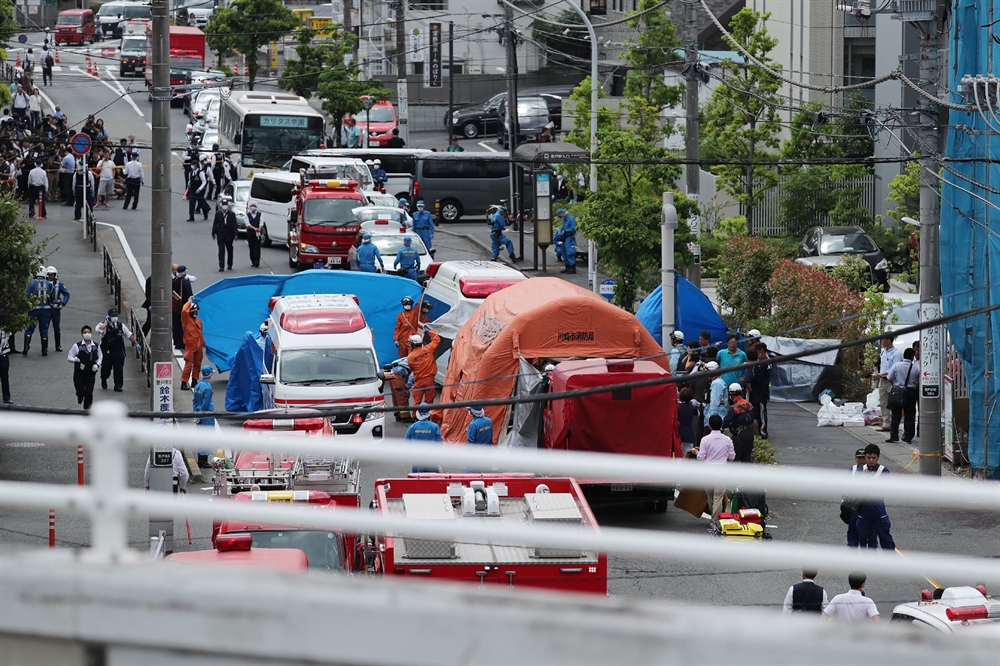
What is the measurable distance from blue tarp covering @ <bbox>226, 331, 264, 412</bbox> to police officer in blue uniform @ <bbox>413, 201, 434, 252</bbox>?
13829 millimetres

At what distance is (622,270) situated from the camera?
89.1 feet

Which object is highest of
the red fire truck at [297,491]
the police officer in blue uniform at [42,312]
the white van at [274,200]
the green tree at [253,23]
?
the green tree at [253,23]

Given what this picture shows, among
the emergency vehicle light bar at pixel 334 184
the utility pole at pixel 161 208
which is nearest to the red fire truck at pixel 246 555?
the utility pole at pixel 161 208

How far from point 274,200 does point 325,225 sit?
450 centimetres

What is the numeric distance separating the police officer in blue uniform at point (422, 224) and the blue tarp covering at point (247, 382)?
1383 centimetres

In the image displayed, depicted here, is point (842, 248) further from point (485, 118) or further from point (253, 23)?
point (253, 23)

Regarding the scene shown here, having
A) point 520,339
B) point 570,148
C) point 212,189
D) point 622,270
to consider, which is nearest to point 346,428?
point 520,339

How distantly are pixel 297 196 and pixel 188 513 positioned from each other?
3232cm

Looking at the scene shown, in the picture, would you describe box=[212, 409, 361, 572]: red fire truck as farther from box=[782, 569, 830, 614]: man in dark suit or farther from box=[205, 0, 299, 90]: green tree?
box=[205, 0, 299, 90]: green tree

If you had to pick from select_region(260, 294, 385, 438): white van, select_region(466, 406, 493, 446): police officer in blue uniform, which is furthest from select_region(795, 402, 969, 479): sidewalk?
select_region(260, 294, 385, 438): white van

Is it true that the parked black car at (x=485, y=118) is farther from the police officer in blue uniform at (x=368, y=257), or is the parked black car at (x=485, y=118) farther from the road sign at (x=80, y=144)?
the police officer in blue uniform at (x=368, y=257)


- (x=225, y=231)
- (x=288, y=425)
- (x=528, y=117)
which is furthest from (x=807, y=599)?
(x=528, y=117)

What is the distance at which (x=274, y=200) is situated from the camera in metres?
37.5

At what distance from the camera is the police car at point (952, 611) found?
403 inches
